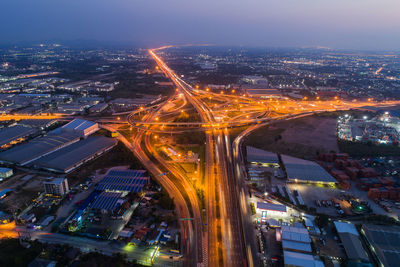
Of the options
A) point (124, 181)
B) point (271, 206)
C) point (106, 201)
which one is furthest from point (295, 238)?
point (124, 181)

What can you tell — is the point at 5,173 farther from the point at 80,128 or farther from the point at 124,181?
the point at 124,181

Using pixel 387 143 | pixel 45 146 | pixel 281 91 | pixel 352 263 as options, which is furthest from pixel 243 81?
pixel 352 263

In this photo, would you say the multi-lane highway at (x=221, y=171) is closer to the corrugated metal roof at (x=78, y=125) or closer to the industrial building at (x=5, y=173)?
the corrugated metal roof at (x=78, y=125)

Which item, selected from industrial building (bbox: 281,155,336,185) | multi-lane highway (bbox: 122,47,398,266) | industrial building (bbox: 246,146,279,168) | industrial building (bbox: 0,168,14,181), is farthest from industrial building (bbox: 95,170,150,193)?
industrial building (bbox: 281,155,336,185)

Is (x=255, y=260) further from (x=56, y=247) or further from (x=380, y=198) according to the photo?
(x=380, y=198)

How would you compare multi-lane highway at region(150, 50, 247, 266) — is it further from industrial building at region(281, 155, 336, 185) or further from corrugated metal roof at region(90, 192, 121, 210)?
corrugated metal roof at region(90, 192, 121, 210)

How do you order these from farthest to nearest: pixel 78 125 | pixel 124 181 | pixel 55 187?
pixel 78 125, pixel 124 181, pixel 55 187
